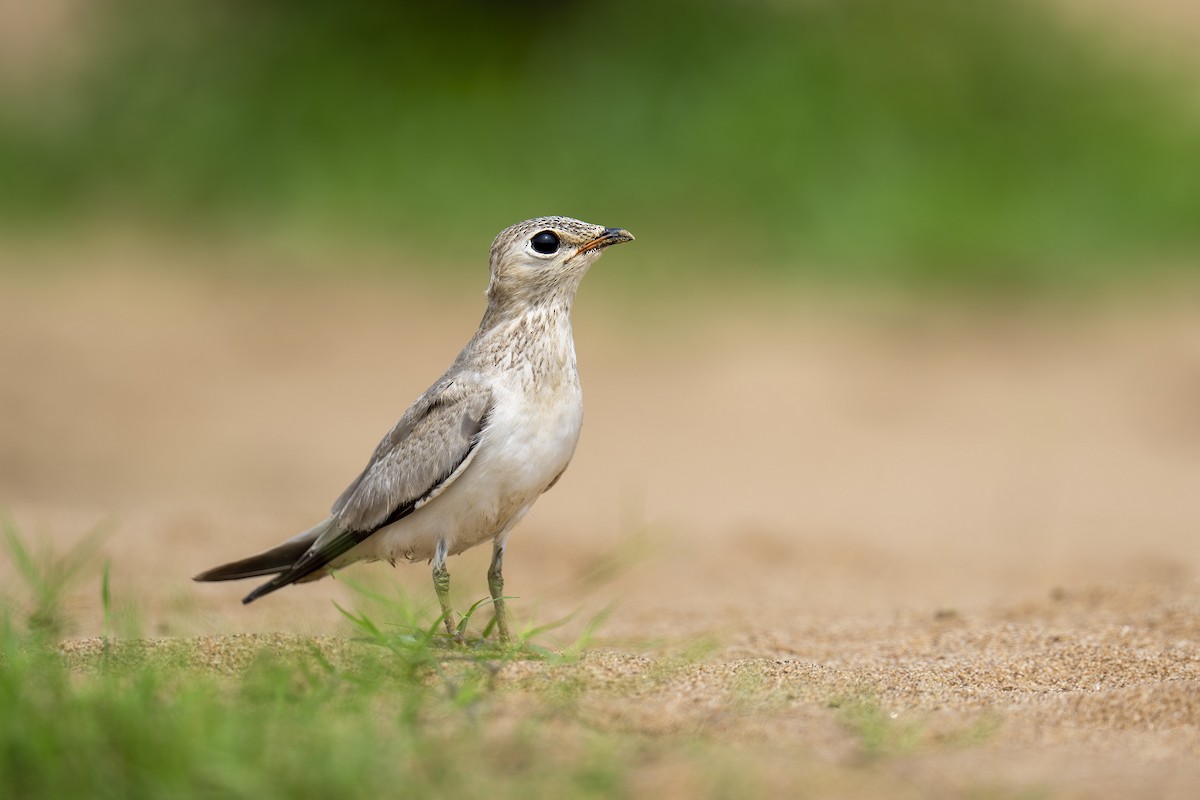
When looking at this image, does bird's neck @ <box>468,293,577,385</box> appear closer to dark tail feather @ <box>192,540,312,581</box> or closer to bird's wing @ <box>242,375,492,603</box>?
bird's wing @ <box>242,375,492,603</box>

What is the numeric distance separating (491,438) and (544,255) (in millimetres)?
631

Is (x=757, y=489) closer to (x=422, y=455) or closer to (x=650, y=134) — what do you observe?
(x=422, y=455)

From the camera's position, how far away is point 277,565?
196 inches

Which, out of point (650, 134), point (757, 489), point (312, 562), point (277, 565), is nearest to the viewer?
point (312, 562)

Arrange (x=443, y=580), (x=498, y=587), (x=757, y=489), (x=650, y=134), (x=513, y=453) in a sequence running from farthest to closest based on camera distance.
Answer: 1. (x=650, y=134)
2. (x=757, y=489)
3. (x=498, y=587)
4. (x=443, y=580)
5. (x=513, y=453)

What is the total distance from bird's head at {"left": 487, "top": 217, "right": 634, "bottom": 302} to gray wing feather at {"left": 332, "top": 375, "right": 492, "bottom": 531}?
1.14 ft

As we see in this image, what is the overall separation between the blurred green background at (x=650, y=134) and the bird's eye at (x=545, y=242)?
22.9 ft

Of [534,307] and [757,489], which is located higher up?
[534,307]

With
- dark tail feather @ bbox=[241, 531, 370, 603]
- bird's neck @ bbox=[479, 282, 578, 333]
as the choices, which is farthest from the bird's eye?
dark tail feather @ bbox=[241, 531, 370, 603]

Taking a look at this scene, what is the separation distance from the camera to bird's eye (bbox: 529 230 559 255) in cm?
466

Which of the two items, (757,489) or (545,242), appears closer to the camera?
(545,242)

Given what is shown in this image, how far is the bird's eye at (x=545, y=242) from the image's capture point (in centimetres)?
466

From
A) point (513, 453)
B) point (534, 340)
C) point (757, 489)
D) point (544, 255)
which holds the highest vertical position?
point (544, 255)

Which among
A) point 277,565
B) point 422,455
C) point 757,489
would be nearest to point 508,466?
point 422,455
